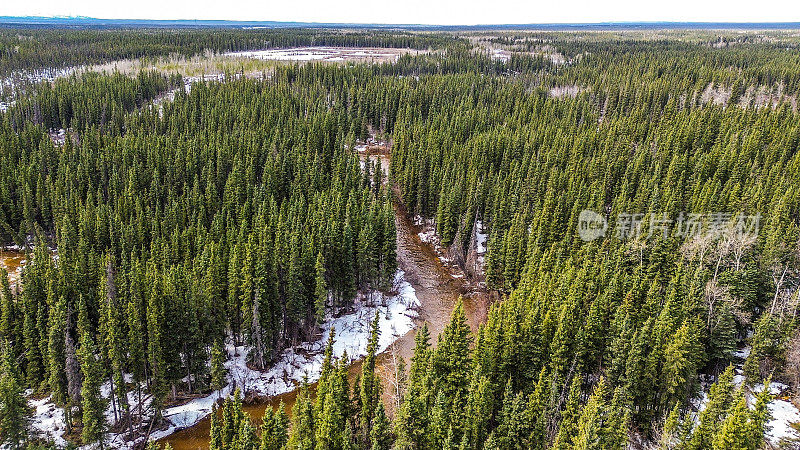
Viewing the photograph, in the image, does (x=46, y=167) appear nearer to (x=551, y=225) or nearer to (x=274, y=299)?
(x=274, y=299)

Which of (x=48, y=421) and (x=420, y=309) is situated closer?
(x=48, y=421)

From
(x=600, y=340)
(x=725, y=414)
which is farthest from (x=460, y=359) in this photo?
(x=725, y=414)

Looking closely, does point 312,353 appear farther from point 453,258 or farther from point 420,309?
point 453,258

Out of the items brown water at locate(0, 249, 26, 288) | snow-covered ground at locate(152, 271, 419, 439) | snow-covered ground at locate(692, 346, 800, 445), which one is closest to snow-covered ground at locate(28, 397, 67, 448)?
snow-covered ground at locate(152, 271, 419, 439)

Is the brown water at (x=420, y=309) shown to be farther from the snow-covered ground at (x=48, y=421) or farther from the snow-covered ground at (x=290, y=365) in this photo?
the snow-covered ground at (x=48, y=421)

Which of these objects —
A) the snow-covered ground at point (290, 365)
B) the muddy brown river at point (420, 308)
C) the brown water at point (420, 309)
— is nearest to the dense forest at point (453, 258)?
the snow-covered ground at point (290, 365)

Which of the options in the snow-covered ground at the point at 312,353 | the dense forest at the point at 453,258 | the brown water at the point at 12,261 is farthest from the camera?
the brown water at the point at 12,261

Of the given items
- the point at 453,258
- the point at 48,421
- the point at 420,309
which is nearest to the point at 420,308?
the point at 420,309
